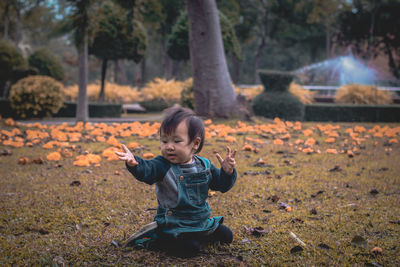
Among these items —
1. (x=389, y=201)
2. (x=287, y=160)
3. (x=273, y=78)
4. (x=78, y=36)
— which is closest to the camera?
(x=389, y=201)

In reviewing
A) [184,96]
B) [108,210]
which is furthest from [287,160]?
[184,96]

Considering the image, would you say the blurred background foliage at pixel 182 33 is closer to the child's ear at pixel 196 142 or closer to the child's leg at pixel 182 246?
the child's ear at pixel 196 142

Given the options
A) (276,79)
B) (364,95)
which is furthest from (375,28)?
(276,79)

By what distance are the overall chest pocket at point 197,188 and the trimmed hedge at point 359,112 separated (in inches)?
464

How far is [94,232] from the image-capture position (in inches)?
91.6

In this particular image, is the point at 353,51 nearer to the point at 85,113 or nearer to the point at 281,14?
the point at 281,14

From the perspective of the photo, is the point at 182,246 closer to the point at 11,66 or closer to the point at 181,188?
the point at 181,188

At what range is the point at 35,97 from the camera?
10.5m

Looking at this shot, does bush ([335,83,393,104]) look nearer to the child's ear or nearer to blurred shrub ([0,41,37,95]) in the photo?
blurred shrub ([0,41,37,95])

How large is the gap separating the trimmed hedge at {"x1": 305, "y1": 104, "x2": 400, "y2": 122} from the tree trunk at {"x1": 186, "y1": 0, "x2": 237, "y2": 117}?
5.60 m

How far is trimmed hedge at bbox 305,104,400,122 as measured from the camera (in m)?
12.9

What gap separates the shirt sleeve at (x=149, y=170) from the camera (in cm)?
193

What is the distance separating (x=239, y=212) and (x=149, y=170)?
108 cm

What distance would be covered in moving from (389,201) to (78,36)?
8464 millimetres
